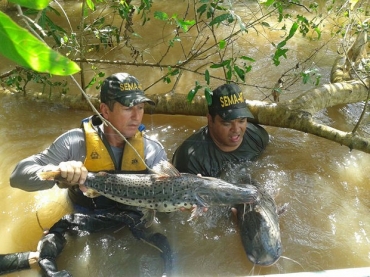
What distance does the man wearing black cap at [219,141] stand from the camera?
4277 mm

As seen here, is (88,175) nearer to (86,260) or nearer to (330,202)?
(86,260)

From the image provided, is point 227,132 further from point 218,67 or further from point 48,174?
point 48,174

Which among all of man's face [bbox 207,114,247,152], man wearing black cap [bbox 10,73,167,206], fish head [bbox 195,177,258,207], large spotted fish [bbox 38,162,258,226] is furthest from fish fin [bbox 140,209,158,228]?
man's face [bbox 207,114,247,152]

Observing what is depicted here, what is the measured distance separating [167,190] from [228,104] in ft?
4.85

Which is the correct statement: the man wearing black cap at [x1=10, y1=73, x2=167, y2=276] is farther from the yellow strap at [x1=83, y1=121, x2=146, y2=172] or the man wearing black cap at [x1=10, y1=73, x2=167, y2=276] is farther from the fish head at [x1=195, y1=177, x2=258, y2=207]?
the fish head at [x1=195, y1=177, x2=258, y2=207]

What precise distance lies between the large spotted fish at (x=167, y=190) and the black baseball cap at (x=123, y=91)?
66cm

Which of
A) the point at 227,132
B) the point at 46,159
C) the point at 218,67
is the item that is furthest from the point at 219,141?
the point at 46,159

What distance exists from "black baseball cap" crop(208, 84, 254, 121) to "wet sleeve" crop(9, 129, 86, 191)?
1.53 metres

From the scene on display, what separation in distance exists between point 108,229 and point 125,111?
1.28 meters

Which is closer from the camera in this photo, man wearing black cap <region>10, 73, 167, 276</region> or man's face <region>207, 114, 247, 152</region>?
man wearing black cap <region>10, 73, 167, 276</region>

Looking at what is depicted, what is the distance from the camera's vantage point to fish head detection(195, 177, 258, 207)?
3.05m

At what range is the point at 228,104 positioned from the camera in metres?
4.27

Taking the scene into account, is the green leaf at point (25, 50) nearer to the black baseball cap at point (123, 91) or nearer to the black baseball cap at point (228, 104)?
the black baseball cap at point (123, 91)

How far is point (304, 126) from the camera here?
4816 mm
